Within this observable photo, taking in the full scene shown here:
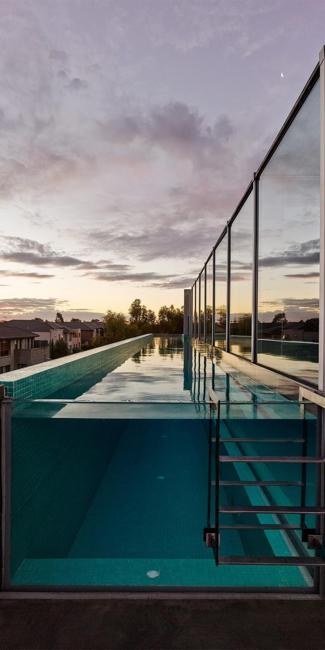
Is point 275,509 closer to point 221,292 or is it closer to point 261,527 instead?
point 261,527

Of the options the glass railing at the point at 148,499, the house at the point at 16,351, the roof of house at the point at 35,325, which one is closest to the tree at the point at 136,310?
the roof of house at the point at 35,325

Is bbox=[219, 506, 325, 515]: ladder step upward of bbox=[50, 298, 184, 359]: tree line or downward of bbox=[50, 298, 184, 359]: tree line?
downward

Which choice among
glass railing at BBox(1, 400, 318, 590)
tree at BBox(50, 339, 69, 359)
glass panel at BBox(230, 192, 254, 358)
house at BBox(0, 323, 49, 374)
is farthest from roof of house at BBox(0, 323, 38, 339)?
glass railing at BBox(1, 400, 318, 590)

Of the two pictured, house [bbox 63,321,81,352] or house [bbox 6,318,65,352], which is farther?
house [bbox 63,321,81,352]

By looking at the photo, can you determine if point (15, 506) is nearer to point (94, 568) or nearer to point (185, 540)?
point (94, 568)

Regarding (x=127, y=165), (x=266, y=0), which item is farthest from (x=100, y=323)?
(x=266, y=0)

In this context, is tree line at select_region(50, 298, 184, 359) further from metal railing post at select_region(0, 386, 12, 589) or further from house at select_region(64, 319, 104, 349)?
metal railing post at select_region(0, 386, 12, 589)

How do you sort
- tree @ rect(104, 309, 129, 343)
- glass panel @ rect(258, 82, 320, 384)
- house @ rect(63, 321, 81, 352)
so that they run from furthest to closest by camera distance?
1. house @ rect(63, 321, 81, 352)
2. tree @ rect(104, 309, 129, 343)
3. glass panel @ rect(258, 82, 320, 384)

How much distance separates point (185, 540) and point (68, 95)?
27.1 feet

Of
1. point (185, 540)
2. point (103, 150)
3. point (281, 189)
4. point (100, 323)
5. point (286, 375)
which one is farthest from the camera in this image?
point (100, 323)

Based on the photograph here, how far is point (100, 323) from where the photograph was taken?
75125 millimetres

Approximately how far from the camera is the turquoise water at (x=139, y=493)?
2.21 metres

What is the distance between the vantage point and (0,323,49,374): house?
1053 inches

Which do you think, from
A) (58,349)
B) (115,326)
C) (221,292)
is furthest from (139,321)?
(221,292)
